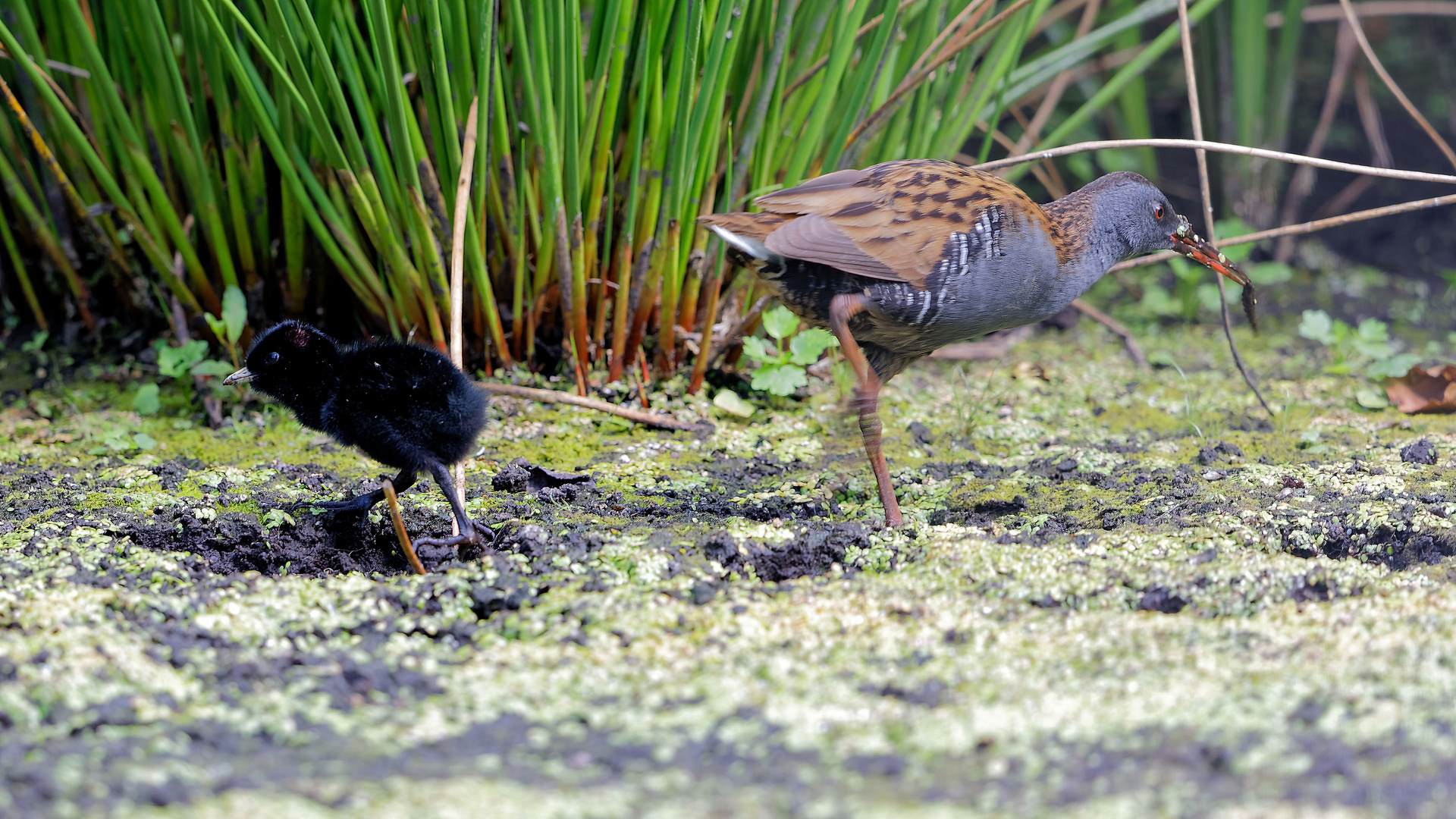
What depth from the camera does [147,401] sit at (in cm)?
333

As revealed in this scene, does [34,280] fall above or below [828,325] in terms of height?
below

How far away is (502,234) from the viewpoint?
130 inches

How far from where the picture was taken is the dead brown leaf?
3.42 m

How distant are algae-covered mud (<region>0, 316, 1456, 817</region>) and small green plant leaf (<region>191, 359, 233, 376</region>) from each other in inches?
7.1

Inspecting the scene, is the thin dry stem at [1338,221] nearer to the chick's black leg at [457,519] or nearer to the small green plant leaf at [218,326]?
the chick's black leg at [457,519]

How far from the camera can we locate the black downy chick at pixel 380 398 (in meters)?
2.42

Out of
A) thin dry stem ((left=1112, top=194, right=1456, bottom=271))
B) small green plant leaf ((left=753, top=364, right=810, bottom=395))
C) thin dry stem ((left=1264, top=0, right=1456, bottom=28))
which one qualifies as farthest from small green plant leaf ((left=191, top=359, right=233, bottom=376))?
thin dry stem ((left=1264, top=0, right=1456, bottom=28))

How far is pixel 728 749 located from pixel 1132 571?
1023mm

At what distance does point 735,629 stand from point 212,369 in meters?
2.04

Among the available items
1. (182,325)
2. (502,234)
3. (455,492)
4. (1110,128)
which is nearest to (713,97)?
(502,234)

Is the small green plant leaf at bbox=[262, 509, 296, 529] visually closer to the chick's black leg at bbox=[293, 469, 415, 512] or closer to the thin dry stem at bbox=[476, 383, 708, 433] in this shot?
the chick's black leg at bbox=[293, 469, 415, 512]

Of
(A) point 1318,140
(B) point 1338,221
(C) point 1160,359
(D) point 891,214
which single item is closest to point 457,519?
(D) point 891,214

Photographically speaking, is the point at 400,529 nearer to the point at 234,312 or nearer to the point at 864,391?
the point at 864,391

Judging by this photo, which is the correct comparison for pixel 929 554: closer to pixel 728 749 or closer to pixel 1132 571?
pixel 1132 571
